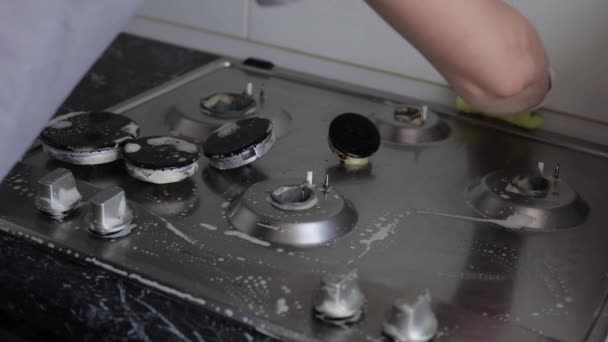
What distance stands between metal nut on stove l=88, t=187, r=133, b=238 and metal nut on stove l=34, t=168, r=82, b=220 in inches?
1.0

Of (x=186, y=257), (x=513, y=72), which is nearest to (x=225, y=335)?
(x=186, y=257)

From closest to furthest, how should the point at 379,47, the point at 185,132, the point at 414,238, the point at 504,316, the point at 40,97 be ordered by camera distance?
the point at 40,97 → the point at 504,316 → the point at 414,238 → the point at 185,132 → the point at 379,47

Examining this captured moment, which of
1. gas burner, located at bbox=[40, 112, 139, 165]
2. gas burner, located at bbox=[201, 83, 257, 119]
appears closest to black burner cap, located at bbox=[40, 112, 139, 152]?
gas burner, located at bbox=[40, 112, 139, 165]

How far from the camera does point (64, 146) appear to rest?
0.73 meters

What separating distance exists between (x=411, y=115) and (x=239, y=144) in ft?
0.76

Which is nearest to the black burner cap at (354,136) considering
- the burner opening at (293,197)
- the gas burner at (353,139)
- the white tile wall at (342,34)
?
the gas burner at (353,139)

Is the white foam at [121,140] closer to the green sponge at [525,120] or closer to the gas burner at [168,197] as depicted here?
the gas burner at [168,197]

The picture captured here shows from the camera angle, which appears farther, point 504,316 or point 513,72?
point 513,72

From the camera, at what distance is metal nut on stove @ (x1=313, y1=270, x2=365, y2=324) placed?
52 cm

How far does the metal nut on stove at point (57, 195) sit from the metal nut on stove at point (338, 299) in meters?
0.24

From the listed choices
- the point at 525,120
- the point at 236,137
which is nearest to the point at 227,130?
the point at 236,137

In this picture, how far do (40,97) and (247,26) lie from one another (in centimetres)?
66

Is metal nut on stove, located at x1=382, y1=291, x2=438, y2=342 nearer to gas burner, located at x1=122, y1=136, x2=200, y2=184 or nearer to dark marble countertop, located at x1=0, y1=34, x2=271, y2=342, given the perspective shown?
dark marble countertop, located at x1=0, y1=34, x2=271, y2=342

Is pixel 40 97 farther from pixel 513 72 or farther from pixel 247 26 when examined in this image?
pixel 247 26
